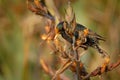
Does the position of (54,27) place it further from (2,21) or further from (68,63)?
(2,21)

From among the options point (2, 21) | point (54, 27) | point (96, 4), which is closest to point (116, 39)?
point (96, 4)

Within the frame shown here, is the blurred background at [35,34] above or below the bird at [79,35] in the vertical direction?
below

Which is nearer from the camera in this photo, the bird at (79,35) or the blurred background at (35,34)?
the bird at (79,35)

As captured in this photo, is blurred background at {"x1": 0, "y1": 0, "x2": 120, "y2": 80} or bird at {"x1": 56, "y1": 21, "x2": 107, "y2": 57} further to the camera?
blurred background at {"x1": 0, "y1": 0, "x2": 120, "y2": 80}

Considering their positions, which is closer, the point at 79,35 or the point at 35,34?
the point at 79,35

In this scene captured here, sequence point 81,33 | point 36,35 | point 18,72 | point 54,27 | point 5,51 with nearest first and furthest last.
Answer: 1. point 81,33
2. point 54,27
3. point 18,72
4. point 5,51
5. point 36,35

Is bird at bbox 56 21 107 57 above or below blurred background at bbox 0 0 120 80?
above

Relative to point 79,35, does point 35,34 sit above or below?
below

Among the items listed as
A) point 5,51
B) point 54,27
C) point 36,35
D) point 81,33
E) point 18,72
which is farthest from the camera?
point 36,35
